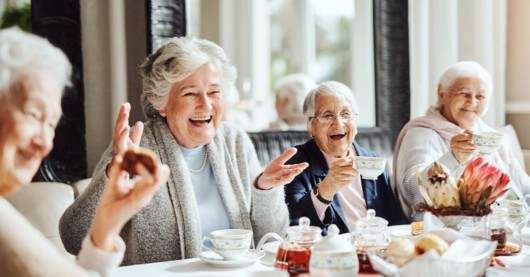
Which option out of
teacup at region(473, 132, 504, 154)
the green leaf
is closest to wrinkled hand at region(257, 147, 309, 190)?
teacup at region(473, 132, 504, 154)

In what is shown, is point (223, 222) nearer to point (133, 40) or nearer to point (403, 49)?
point (133, 40)

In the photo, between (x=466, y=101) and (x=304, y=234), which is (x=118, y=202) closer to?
(x=304, y=234)

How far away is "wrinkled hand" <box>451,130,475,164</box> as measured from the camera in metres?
2.60

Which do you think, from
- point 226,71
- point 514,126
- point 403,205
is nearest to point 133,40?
point 226,71

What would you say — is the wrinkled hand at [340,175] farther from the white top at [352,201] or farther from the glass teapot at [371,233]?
the glass teapot at [371,233]

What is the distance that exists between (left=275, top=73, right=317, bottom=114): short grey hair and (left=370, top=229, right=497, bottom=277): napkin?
5.35 ft

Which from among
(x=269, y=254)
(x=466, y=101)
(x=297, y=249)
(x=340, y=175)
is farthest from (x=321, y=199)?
(x=466, y=101)

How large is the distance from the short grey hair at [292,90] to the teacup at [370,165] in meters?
1.09

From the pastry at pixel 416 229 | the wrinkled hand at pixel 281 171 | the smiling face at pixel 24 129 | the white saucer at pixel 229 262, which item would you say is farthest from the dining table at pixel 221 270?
the smiling face at pixel 24 129

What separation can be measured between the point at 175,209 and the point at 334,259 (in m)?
0.80

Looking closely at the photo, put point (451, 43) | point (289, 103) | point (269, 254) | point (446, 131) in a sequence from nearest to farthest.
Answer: point (269, 254)
point (446, 131)
point (289, 103)
point (451, 43)

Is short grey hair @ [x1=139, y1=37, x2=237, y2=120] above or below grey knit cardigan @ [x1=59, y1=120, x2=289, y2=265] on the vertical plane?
above

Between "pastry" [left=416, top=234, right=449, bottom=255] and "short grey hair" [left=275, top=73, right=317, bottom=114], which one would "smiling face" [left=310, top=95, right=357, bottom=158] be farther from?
"pastry" [left=416, top=234, right=449, bottom=255]

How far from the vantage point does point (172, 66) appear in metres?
2.25
